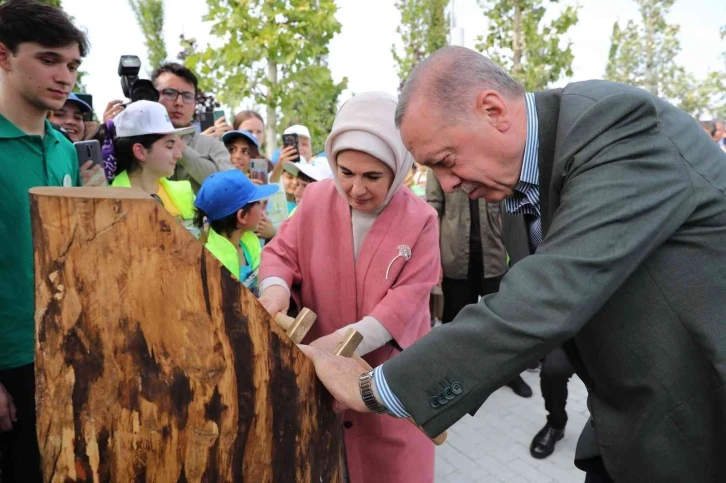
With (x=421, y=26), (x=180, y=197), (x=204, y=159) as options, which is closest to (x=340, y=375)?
(x=180, y=197)

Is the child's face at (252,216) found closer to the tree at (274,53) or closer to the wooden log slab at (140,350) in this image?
the wooden log slab at (140,350)

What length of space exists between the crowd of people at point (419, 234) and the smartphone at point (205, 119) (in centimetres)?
150

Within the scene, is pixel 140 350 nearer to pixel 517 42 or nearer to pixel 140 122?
pixel 140 122

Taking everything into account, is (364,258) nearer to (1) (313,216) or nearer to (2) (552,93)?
(1) (313,216)

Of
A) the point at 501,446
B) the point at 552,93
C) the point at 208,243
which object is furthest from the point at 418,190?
the point at 552,93

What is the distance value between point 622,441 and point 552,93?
2.95 ft

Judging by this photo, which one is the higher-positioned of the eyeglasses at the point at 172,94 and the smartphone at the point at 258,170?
the eyeglasses at the point at 172,94

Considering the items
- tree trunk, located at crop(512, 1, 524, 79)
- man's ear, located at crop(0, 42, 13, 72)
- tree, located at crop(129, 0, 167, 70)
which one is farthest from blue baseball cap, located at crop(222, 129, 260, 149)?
tree, located at crop(129, 0, 167, 70)

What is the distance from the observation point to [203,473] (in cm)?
125

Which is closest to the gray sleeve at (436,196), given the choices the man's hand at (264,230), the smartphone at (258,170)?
the smartphone at (258,170)

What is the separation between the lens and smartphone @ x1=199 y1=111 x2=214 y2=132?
5.33m

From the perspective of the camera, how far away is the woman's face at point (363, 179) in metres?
1.93

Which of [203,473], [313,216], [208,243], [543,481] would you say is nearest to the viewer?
[203,473]

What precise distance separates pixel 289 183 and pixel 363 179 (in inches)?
128
